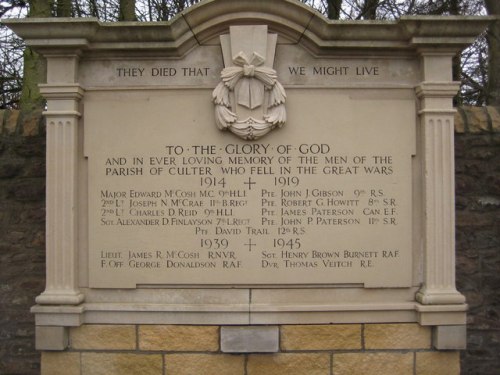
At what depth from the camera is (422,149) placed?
4324 millimetres

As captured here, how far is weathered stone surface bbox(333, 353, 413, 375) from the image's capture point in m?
4.28

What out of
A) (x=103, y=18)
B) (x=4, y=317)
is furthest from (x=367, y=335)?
(x=103, y=18)

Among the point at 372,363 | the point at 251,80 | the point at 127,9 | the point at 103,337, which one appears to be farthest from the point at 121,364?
the point at 127,9

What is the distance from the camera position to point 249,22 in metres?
4.30

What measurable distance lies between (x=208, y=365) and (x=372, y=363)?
128 cm

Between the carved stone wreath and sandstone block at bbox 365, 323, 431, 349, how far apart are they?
1768 mm

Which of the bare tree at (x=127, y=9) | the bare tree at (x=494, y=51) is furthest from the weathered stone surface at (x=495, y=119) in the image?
the bare tree at (x=127, y=9)

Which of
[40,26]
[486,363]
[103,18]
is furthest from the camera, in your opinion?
[103,18]

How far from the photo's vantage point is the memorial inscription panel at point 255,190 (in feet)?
14.1

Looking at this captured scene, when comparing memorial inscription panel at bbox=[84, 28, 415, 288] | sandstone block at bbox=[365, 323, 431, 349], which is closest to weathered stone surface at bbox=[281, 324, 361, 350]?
sandstone block at bbox=[365, 323, 431, 349]

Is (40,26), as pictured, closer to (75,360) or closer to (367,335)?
(75,360)

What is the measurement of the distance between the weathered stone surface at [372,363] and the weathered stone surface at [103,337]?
1616 millimetres

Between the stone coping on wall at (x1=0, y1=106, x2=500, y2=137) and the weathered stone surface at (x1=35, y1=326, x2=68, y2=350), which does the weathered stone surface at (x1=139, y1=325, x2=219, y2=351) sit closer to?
the weathered stone surface at (x1=35, y1=326, x2=68, y2=350)

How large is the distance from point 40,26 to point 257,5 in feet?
5.43
